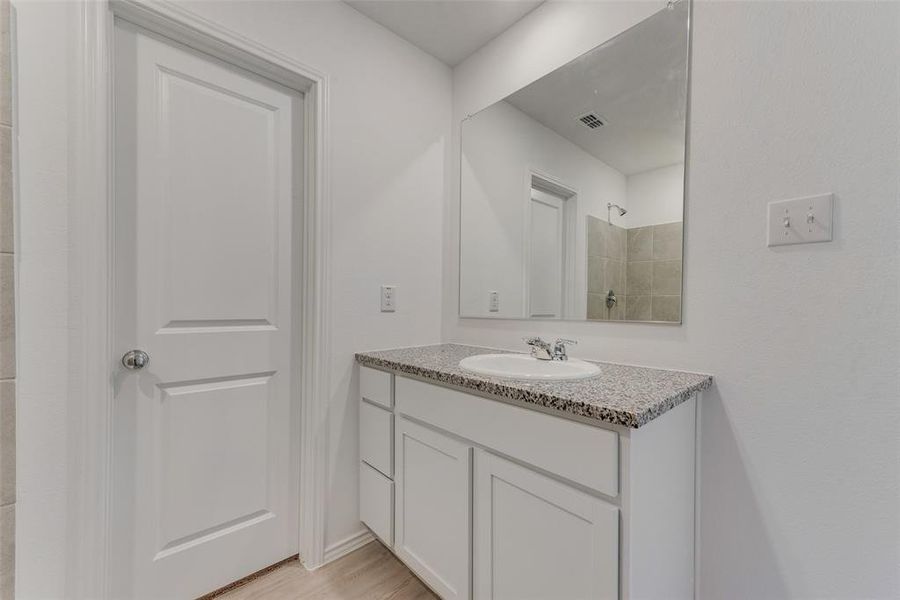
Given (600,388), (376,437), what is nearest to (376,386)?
(376,437)

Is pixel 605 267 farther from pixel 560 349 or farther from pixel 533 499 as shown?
pixel 533 499

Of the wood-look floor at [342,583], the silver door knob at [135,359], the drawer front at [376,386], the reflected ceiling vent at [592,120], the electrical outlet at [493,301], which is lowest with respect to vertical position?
the wood-look floor at [342,583]

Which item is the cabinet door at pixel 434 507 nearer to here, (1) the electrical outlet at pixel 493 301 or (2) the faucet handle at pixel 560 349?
(2) the faucet handle at pixel 560 349

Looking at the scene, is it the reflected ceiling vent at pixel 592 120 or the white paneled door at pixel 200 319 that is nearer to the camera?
the white paneled door at pixel 200 319

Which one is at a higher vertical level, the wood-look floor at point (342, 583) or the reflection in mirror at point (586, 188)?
the reflection in mirror at point (586, 188)

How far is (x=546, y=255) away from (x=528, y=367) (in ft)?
1.66

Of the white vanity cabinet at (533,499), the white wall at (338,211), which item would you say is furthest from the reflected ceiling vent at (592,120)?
the white vanity cabinet at (533,499)

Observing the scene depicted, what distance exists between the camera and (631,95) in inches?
52.2

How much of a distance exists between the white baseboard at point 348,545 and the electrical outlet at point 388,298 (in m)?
0.98

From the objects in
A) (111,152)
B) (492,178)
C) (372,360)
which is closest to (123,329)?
(111,152)

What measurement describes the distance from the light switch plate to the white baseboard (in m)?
1.82

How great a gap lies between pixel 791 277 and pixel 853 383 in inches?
11.1

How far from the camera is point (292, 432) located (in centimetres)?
153

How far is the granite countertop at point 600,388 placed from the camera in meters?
0.80
